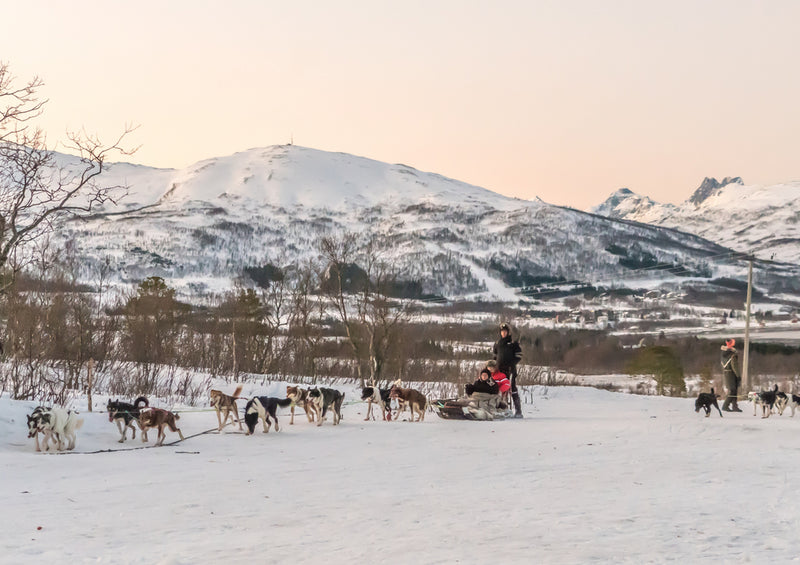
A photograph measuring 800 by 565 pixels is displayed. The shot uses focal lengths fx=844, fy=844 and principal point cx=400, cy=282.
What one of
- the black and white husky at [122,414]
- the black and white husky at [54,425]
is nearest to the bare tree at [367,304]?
the black and white husky at [122,414]

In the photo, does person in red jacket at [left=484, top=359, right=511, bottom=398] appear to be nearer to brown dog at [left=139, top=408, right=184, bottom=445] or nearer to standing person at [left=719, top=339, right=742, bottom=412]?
standing person at [left=719, top=339, right=742, bottom=412]

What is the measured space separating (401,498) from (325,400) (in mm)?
8193

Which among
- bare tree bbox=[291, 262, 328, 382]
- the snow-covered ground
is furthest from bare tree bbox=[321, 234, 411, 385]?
the snow-covered ground

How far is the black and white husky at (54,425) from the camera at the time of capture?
12141 mm

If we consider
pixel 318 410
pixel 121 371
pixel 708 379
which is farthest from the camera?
pixel 708 379

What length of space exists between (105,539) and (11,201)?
10665 mm

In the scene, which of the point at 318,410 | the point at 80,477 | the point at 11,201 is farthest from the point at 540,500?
the point at 11,201

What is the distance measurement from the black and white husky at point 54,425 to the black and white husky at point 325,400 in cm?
504

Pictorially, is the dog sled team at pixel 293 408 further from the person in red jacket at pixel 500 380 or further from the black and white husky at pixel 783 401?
the black and white husky at pixel 783 401

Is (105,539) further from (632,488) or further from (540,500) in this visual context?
(632,488)

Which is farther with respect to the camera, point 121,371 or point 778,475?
point 121,371

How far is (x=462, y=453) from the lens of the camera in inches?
495

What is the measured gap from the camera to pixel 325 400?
16.8 meters

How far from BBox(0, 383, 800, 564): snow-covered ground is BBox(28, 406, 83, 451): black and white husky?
37 cm
